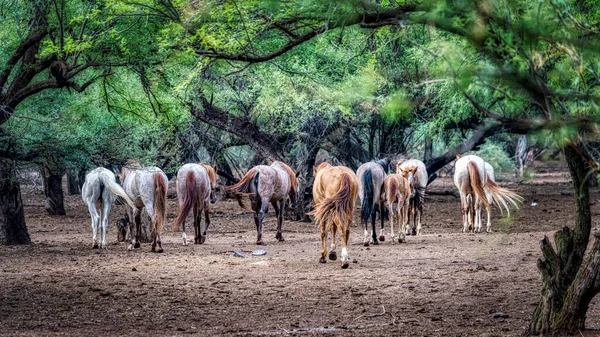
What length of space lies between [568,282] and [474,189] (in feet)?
44.8

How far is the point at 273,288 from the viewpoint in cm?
1227

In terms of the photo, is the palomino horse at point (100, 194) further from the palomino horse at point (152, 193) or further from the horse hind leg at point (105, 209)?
the palomino horse at point (152, 193)

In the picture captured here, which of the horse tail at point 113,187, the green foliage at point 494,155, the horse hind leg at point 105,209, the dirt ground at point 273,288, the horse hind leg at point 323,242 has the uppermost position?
the green foliage at point 494,155

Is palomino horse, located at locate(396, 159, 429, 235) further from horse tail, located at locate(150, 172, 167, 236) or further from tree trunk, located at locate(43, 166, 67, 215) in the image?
tree trunk, located at locate(43, 166, 67, 215)

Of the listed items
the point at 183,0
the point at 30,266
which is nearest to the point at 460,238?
the point at 30,266

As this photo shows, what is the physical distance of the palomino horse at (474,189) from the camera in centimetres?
2122

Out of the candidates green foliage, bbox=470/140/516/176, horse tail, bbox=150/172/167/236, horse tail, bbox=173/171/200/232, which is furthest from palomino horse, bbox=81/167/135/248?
green foliage, bbox=470/140/516/176

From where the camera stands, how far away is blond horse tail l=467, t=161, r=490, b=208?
2125 centimetres

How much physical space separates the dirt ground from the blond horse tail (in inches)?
47.0

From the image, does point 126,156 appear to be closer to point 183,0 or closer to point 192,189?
point 192,189

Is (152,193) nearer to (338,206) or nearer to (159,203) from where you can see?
(159,203)

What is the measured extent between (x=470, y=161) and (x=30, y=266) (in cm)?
1135

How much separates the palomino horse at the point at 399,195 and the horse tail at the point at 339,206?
4447 millimetres

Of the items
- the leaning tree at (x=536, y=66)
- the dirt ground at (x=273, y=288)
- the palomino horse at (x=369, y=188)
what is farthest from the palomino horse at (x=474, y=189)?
the leaning tree at (x=536, y=66)
